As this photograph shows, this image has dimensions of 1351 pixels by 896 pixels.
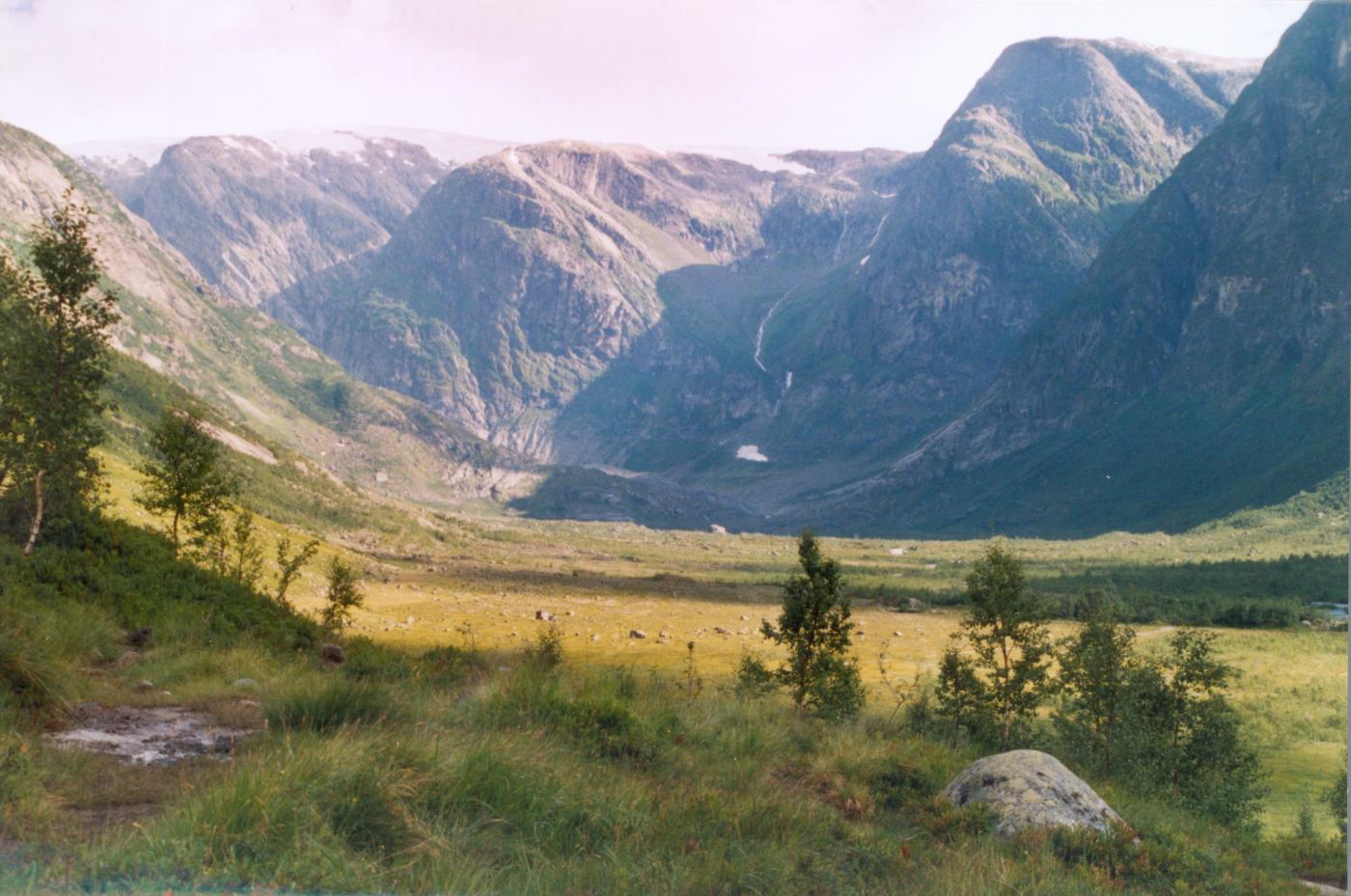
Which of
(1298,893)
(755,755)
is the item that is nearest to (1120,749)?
(1298,893)

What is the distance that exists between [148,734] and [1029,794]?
11.3 m

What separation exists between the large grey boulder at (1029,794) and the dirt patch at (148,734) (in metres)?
9.47

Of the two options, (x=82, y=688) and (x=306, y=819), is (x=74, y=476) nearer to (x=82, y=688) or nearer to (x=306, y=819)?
(x=82, y=688)

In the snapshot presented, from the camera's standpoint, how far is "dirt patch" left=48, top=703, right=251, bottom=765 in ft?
27.8

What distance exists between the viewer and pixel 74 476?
19047 millimetres

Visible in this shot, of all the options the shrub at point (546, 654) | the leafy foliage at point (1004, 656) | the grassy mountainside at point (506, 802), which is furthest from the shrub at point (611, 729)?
the leafy foliage at point (1004, 656)

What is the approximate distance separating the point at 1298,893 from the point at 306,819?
42.9 feet

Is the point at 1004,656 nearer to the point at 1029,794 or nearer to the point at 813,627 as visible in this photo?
the point at 813,627

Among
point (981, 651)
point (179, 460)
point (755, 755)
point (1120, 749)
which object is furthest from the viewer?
point (179, 460)

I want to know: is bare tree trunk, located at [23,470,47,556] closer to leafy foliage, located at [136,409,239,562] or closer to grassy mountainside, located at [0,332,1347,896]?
grassy mountainside, located at [0,332,1347,896]

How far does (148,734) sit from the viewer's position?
9320 mm

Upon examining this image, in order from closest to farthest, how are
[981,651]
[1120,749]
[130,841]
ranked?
[130,841] < [1120,749] < [981,651]

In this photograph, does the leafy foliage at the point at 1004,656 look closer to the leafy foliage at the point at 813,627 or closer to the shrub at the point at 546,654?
the leafy foliage at the point at 813,627

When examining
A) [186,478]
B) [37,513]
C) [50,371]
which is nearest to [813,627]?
[37,513]
